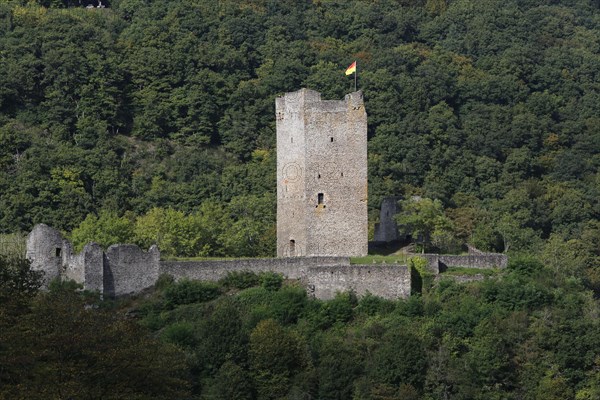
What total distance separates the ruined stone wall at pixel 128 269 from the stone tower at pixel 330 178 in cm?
575

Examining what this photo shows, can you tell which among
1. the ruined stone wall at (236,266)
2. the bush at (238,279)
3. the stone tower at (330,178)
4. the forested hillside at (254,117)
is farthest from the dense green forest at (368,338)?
the forested hillside at (254,117)

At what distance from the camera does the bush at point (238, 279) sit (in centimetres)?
6088

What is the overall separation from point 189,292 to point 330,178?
6.90m

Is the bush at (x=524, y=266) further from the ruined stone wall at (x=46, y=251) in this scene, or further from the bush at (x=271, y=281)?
the ruined stone wall at (x=46, y=251)

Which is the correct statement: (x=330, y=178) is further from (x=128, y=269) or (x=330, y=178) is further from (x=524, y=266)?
(x=128, y=269)

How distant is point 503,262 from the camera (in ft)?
206

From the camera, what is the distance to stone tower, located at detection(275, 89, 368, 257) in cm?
6288

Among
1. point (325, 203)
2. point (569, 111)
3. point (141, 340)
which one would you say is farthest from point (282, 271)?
point (569, 111)

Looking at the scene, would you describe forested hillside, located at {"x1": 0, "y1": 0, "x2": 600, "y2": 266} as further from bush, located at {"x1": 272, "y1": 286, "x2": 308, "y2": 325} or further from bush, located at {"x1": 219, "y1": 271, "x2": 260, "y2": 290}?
bush, located at {"x1": 272, "y1": 286, "x2": 308, "y2": 325}

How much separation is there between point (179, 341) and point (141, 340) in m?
8.67

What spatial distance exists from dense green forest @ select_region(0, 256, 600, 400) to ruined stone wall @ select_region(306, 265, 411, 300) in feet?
1.30

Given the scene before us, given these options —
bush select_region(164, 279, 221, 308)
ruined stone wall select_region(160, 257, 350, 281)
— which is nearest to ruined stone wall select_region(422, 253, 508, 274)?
ruined stone wall select_region(160, 257, 350, 281)

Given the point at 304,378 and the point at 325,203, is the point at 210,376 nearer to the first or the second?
the point at 304,378

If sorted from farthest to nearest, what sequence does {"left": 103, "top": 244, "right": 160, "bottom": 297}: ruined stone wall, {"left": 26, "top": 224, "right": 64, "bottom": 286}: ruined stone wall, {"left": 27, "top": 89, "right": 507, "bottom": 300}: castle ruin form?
{"left": 26, "top": 224, "right": 64, "bottom": 286}: ruined stone wall, {"left": 103, "top": 244, "right": 160, "bottom": 297}: ruined stone wall, {"left": 27, "top": 89, "right": 507, "bottom": 300}: castle ruin
